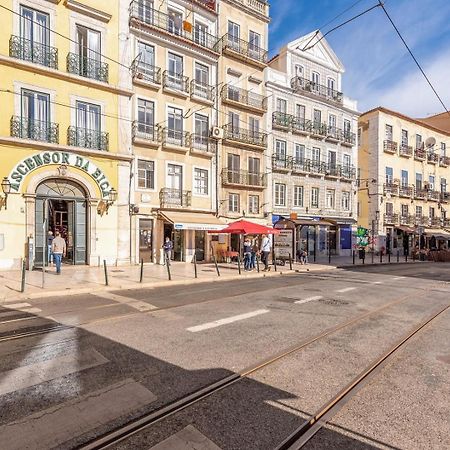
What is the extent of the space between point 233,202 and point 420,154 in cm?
2705

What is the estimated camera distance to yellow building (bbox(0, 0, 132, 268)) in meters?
15.6

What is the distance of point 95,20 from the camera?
58.9 feet

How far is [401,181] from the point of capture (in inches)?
1449

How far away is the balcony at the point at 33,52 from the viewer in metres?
15.6

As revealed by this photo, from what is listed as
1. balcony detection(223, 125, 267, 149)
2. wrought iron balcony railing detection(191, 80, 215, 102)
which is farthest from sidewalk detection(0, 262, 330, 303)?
wrought iron balcony railing detection(191, 80, 215, 102)

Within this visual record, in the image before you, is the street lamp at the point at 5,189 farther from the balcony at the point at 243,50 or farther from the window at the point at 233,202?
the balcony at the point at 243,50

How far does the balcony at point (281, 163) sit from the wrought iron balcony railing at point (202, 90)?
6729 mm

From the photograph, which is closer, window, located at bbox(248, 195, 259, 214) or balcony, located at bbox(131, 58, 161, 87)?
balcony, located at bbox(131, 58, 161, 87)

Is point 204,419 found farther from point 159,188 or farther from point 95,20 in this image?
point 95,20

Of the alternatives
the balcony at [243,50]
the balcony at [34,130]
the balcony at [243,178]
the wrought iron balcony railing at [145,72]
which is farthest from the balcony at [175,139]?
the balcony at [243,50]

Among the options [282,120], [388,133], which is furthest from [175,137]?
[388,133]

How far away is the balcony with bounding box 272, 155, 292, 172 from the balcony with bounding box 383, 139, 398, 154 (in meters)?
14.1

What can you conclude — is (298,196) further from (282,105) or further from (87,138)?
(87,138)

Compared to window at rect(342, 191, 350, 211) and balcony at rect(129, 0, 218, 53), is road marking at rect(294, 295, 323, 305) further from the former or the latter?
window at rect(342, 191, 350, 211)
